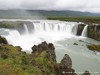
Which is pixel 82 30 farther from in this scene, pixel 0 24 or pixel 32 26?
pixel 0 24

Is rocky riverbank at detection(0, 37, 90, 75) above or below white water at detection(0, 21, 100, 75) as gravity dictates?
above

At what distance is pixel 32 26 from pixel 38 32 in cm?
224

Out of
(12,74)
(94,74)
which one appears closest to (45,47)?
(94,74)

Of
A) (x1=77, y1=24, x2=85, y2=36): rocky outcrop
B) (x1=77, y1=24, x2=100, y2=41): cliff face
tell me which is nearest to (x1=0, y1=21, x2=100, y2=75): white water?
(x1=77, y1=24, x2=85, y2=36): rocky outcrop

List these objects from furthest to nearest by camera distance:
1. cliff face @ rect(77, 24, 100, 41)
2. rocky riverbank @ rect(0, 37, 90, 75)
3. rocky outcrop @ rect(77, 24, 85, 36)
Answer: rocky outcrop @ rect(77, 24, 85, 36) → cliff face @ rect(77, 24, 100, 41) → rocky riverbank @ rect(0, 37, 90, 75)

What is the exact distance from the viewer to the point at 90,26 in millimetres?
48688

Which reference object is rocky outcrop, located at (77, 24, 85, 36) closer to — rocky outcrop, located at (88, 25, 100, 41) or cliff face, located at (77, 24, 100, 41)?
cliff face, located at (77, 24, 100, 41)

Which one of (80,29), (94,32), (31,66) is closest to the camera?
(31,66)

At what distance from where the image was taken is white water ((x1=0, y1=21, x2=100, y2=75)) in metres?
25.7

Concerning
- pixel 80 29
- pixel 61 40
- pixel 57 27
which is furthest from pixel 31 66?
pixel 57 27

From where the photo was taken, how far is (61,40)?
42.3m

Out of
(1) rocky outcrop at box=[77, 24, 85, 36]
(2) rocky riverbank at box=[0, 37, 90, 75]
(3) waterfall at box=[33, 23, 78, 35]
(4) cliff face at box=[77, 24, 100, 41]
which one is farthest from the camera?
(3) waterfall at box=[33, 23, 78, 35]

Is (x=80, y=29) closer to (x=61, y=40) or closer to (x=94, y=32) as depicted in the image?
(x=94, y=32)

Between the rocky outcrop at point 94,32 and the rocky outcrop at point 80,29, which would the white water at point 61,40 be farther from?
the rocky outcrop at point 94,32
